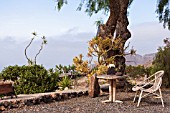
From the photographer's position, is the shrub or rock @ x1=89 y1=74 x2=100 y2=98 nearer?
rock @ x1=89 y1=74 x2=100 y2=98

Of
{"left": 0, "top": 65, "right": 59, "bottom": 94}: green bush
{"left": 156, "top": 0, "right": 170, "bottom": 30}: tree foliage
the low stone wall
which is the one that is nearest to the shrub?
{"left": 0, "top": 65, "right": 59, "bottom": 94}: green bush

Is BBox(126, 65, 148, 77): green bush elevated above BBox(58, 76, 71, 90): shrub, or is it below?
above

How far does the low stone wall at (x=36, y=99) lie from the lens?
7650 mm

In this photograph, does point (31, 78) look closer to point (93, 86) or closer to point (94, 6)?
point (93, 86)

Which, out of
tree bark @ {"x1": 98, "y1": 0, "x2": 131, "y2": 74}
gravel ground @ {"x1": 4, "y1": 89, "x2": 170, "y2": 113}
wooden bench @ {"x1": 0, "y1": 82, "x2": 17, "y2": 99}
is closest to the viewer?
gravel ground @ {"x1": 4, "y1": 89, "x2": 170, "y2": 113}

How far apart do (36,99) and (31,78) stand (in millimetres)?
1537

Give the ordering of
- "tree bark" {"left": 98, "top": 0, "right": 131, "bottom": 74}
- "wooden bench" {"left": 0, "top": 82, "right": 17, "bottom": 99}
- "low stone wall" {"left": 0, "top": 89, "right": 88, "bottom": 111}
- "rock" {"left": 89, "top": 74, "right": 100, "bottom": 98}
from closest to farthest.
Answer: "low stone wall" {"left": 0, "top": 89, "right": 88, "bottom": 111} → "wooden bench" {"left": 0, "top": 82, "right": 17, "bottom": 99} → "rock" {"left": 89, "top": 74, "right": 100, "bottom": 98} → "tree bark" {"left": 98, "top": 0, "right": 131, "bottom": 74}

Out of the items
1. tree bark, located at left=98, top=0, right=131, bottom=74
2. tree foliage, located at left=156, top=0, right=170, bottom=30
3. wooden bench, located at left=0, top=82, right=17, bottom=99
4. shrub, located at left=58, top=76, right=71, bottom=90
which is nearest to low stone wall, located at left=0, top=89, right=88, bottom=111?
wooden bench, located at left=0, top=82, right=17, bottom=99

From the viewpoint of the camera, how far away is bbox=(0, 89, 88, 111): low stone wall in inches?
301

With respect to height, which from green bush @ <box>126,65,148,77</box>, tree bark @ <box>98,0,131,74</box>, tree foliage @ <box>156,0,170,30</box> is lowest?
green bush @ <box>126,65,148,77</box>

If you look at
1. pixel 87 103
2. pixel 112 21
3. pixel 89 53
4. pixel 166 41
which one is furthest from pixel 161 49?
pixel 87 103

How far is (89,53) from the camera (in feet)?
32.6

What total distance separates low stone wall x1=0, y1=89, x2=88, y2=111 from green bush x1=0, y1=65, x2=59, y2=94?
0.92m

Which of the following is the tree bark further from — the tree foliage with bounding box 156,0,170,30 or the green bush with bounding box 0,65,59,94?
the tree foliage with bounding box 156,0,170,30
